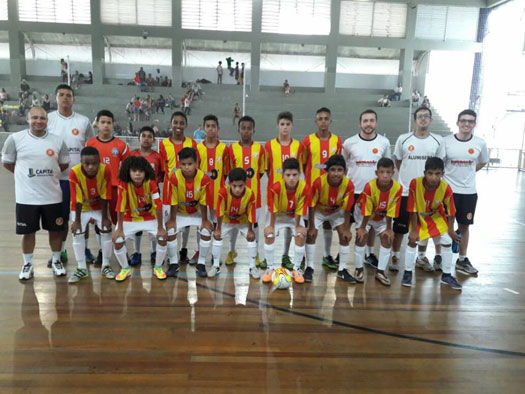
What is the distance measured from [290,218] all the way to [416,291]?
51.6 inches

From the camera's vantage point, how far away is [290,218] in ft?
11.8

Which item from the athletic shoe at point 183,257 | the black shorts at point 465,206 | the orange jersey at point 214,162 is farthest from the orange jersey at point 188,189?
the black shorts at point 465,206

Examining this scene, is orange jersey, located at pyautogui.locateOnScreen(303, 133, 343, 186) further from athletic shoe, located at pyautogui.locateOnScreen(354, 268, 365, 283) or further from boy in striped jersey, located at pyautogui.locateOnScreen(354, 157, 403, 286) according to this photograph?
athletic shoe, located at pyautogui.locateOnScreen(354, 268, 365, 283)

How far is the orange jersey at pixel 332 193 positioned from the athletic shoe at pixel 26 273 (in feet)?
8.67

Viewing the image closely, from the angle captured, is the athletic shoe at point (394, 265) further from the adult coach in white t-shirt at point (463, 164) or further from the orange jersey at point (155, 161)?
the orange jersey at point (155, 161)

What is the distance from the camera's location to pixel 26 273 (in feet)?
11.0

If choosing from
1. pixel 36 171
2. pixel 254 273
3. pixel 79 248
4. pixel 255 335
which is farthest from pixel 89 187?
pixel 255 335

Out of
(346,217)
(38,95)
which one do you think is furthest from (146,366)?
(38,95)

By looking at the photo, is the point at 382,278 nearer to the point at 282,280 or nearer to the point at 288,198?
the point at 282,280

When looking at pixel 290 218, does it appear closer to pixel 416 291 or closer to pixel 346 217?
pixel 346 217

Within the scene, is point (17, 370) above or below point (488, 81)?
below

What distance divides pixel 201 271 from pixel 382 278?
1.71 m

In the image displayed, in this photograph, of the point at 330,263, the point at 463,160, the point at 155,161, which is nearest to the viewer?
the point at 463,160

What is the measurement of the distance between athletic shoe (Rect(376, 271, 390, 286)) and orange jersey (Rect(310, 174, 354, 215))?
697 millimetres
